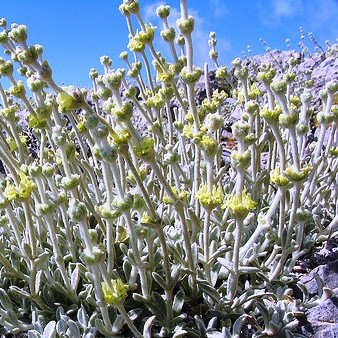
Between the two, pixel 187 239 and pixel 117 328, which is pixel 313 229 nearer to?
pixel 187 239

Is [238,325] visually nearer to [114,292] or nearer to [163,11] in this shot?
[114,292]

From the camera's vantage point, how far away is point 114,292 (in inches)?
71.6

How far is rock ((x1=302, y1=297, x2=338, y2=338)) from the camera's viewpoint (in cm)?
219

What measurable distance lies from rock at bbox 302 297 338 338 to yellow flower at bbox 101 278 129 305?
3.30 ft

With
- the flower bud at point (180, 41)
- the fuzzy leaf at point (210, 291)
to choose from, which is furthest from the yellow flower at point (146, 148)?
the flower bud at point (180, 41)

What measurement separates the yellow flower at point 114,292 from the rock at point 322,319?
1005mm

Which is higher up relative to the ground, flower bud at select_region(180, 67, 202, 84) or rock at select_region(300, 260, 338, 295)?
flower bud at select_region(180, 67, 202, 84)

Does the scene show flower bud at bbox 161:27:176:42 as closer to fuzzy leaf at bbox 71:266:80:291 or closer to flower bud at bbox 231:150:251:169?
flower bud at bbox 231:150:251:169

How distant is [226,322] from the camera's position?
2182mm

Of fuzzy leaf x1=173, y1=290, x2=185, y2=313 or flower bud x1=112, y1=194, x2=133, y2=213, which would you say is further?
fuzzy leaf x1=173, y1=290, x2=185, y2=313

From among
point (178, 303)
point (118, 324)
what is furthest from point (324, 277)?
point (118, 324)

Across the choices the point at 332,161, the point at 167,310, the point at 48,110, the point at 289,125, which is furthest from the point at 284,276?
the point at 48,110

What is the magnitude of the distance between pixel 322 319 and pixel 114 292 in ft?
3.62

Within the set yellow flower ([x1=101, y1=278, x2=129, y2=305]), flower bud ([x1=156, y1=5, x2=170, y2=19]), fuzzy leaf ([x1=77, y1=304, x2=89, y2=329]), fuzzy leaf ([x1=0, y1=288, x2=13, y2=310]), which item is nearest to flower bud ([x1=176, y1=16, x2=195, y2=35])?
flower bud ([x1=156, y1=5, x2=170, y2=19])
